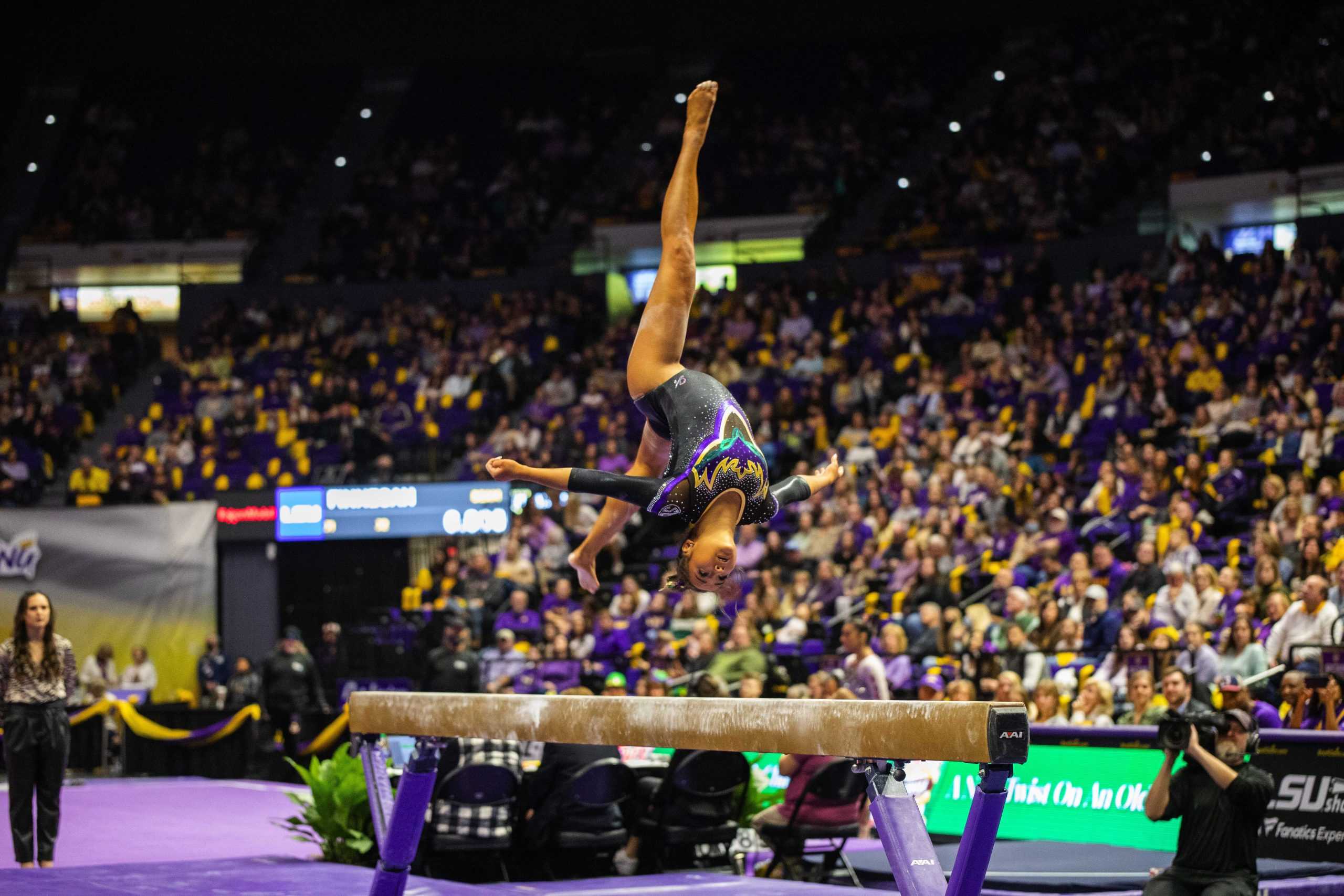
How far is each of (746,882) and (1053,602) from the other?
15.7 feet

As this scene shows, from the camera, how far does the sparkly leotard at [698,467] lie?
17.2ft

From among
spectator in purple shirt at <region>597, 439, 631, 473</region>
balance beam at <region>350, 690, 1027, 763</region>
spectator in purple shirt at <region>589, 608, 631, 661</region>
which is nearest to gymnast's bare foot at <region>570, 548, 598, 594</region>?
balance beam at <region>350, 690, 1027, 763</region>

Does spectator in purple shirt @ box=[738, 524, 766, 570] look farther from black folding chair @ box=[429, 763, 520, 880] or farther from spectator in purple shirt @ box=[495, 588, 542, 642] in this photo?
black folding chair @ box=[429, 763, 520, 880]

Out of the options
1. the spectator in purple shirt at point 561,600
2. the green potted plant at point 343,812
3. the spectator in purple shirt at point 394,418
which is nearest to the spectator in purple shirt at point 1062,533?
the spectator in purple shirt at point 561,600

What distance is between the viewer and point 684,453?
208 inches

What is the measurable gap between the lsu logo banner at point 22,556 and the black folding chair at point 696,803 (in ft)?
38.8

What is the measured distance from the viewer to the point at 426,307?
23547mm

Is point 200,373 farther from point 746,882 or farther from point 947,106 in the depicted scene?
point 746,882

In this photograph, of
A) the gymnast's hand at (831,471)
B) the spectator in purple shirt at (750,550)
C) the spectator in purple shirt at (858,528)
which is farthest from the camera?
the spectator in purple shirt at (750,550)

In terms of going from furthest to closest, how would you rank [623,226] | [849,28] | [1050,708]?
[849,28] → [623,226] → [1050,708]

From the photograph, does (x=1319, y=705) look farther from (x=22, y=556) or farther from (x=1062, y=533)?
(x=22, y=556)

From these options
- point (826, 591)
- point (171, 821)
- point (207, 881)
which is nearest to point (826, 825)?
point (207, 881)

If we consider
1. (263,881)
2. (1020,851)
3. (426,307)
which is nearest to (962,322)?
(426,307)

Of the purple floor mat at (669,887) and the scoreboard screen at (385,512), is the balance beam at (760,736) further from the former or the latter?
the scoreboard screen at (385,512)
